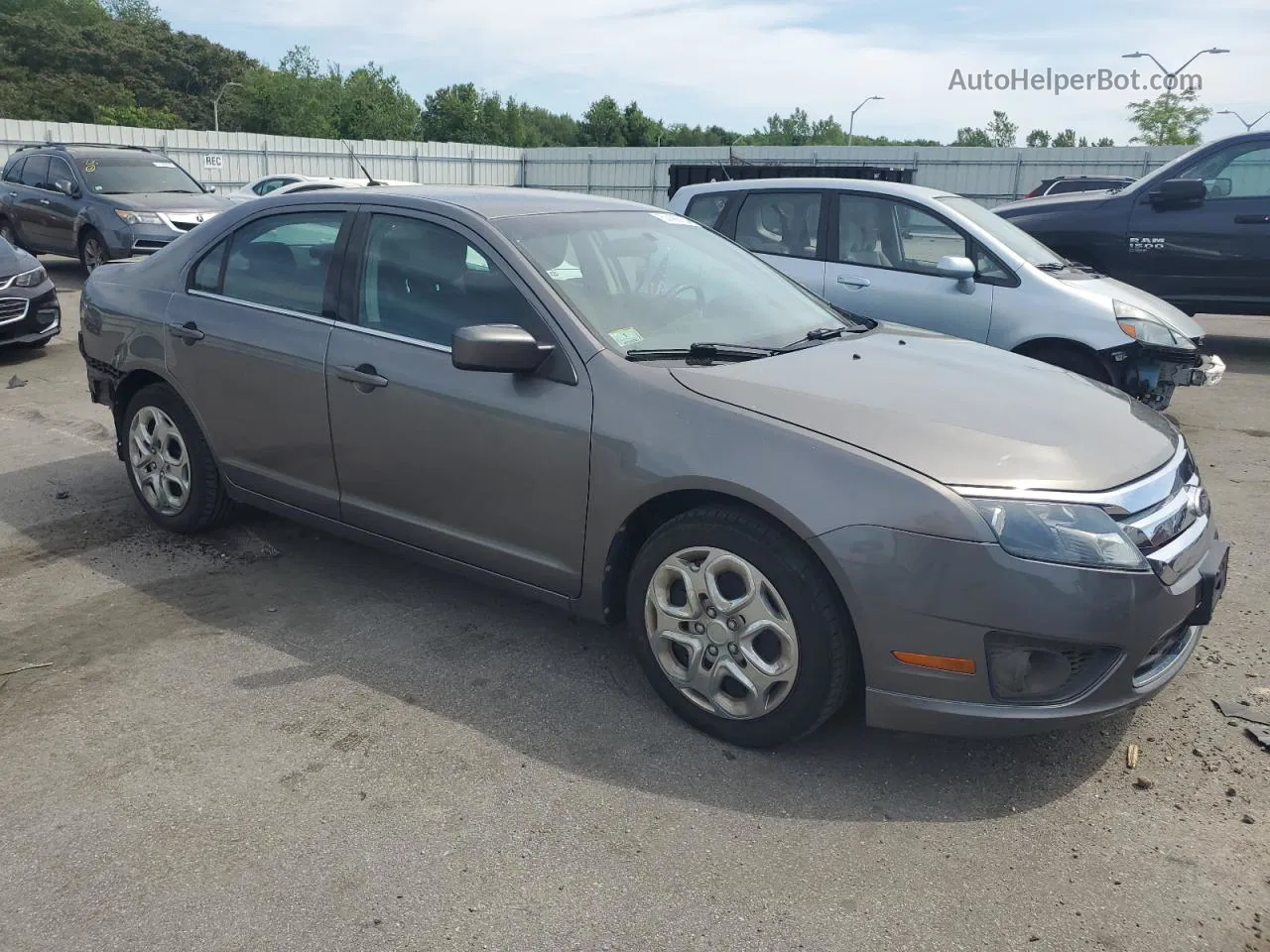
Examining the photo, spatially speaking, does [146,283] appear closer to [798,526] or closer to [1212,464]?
[798,526]

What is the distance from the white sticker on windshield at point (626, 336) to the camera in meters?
3.65

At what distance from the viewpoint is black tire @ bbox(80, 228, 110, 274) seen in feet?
45.6

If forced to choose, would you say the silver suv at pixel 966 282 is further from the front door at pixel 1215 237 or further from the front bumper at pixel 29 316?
the front bumper at pixel 29 316

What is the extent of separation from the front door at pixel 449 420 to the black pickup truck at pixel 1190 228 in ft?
24.3

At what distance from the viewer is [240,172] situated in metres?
31.5

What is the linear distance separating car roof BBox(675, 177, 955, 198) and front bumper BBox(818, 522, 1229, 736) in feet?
15.9

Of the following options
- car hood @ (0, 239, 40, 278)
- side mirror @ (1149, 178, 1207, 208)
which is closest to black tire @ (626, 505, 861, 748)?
side mirror @ (1149, 178, 1207, 208)

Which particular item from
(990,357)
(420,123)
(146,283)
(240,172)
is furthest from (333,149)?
(420,123)

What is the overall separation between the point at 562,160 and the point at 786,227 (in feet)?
100

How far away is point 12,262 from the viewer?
9539mm

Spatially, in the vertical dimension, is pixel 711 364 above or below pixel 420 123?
below

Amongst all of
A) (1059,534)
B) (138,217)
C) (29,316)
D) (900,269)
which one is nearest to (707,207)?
(900,269)

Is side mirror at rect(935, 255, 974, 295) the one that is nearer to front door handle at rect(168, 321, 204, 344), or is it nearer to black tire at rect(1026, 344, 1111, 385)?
black tire at rect(1026, 344, 1111, 385)

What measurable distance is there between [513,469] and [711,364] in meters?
0.75
